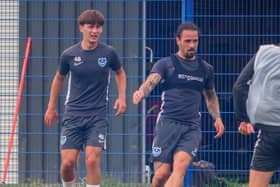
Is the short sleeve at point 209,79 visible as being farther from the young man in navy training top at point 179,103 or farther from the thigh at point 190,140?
the thigh at point 190,140

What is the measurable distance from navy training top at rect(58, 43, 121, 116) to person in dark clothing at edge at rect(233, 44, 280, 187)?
194 centimetres

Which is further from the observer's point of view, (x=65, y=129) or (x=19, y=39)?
(x=19, y=39)

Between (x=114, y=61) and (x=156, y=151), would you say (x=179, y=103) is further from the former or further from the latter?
(x=114, y=61)

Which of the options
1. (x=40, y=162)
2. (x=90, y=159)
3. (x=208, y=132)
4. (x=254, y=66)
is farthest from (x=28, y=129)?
(x=254, y=66)

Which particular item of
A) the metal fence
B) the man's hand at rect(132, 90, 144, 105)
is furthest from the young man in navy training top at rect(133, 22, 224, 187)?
the metal fence

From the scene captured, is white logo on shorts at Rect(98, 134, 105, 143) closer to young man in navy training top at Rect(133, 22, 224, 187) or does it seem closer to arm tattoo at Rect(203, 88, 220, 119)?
young man in navy training top at Rect(133, 22, 224, 187)

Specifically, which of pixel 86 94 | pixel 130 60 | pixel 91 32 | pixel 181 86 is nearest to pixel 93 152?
pixel 86 94

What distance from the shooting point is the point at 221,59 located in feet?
41.0

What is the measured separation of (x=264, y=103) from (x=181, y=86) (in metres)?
1.60

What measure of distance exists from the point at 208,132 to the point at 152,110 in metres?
0.85

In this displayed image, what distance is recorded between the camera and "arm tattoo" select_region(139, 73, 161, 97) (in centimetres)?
980

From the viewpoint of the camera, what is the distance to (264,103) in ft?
28.2

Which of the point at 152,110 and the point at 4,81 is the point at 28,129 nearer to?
the point at 4,81

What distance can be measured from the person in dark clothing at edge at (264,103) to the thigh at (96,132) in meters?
1.88
